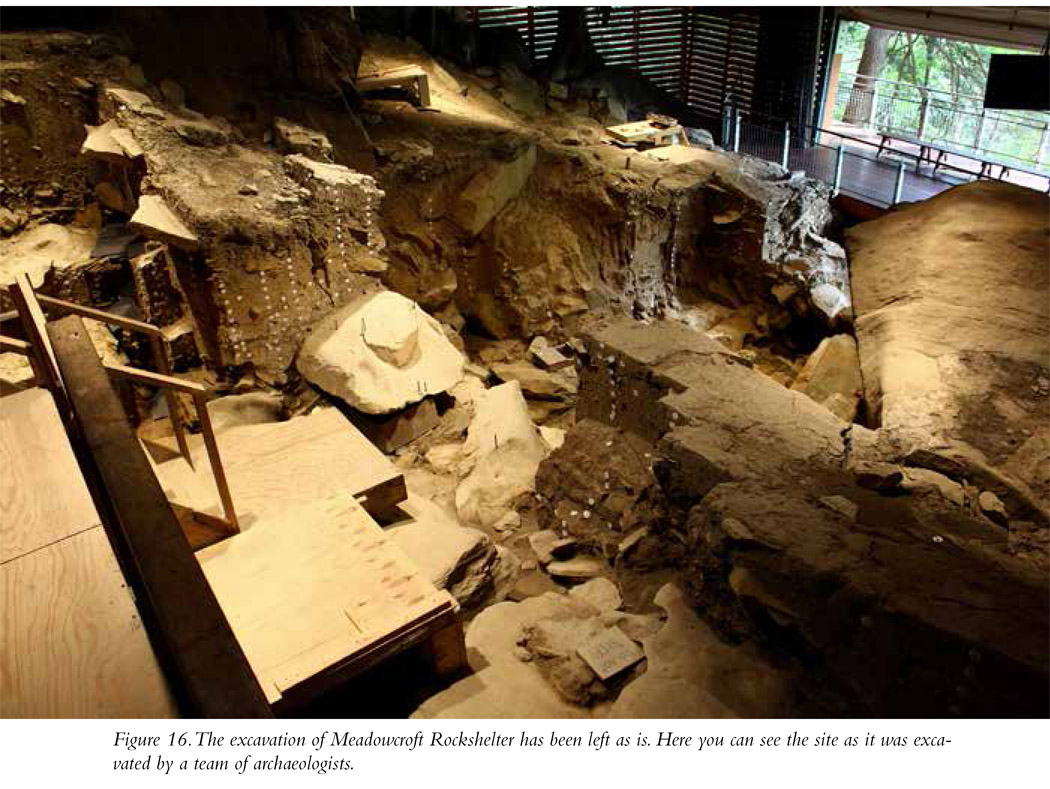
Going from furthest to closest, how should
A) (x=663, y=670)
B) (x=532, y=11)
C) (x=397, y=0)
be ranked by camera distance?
1. (x=532, y=11)
2. (x=397, y=0)
3. (x=663, y=670)

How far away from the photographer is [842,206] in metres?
9.03

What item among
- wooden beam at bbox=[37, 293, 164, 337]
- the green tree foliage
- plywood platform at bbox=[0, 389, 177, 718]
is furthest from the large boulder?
the green tree foliage

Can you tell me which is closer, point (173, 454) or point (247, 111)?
point (173, 454)

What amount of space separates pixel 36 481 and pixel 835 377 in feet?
20.1

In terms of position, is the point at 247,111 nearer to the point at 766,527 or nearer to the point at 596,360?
the point at 596,360

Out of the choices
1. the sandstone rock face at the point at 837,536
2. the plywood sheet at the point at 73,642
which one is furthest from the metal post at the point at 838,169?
Answer: the plywood sheet at the point at 73,642

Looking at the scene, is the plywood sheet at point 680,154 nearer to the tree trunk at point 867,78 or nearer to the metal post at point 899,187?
the metal post at point 899,187

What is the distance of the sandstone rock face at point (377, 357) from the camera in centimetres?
579

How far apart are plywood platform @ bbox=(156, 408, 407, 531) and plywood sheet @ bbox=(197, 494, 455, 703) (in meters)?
0.27

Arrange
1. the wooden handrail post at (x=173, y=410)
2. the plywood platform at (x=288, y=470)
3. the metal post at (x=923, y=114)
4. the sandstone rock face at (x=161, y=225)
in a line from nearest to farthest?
the wooden handrail post at (x=173, y=410)
the plywood platform at (x=288, y=470)
the sandstone rock face at (x=161, y=225)
the metal post at (x=923, y=114)

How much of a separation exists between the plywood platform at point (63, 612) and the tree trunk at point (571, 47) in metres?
9.44

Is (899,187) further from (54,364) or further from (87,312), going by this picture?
(54,364)
